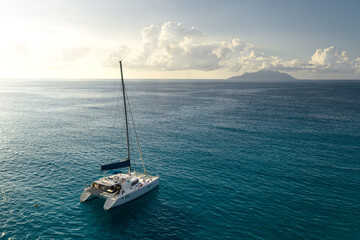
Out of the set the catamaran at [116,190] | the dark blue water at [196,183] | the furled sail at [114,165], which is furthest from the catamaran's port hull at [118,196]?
the furled sail at [114,165]

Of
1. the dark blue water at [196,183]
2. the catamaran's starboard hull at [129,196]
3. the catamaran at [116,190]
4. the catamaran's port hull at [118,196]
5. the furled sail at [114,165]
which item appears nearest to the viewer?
the dark blue water at [196,183]

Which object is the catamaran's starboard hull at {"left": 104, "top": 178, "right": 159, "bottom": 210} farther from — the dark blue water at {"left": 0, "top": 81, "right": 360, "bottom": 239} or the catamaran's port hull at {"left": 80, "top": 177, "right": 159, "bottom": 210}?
the dark blue water at {"left": 0, "top": 81, "right": 360, "bottom": 239}

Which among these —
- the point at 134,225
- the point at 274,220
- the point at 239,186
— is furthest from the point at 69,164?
the point at 274,220

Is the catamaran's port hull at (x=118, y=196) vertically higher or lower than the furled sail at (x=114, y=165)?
lower

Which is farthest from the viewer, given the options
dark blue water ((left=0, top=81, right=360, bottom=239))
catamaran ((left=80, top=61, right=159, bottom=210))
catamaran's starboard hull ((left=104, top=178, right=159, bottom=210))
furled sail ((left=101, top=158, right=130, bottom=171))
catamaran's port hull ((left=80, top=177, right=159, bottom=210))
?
furled sail ((left=101, top=158, right=130, bottom=171))

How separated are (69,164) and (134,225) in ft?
90.1

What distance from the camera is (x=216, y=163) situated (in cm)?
5281

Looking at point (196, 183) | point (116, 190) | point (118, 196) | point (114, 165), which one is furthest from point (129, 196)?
point (196, 183)

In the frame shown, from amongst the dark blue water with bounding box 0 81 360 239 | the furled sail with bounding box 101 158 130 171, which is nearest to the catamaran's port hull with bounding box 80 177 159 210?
the dark blue water with bounding box 0 81 360 239

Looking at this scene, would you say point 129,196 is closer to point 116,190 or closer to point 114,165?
point 116,190

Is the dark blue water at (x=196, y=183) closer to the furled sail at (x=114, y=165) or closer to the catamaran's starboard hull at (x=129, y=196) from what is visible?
the catamaran's starboard hull at (x=129, y=196)

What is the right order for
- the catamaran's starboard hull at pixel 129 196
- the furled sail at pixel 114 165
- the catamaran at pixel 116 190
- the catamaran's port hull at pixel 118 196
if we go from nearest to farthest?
1. the catamaran's starboard hull at pixel 129 196
2. the catamaran's port hull at pixel 118 196
3. the catamaran at pixel 116 190
4. the furled sail at pixel 114 165

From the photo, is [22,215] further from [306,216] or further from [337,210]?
[337,210]

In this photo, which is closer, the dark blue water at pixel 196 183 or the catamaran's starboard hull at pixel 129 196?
the dark blue water at pixel 196 183
